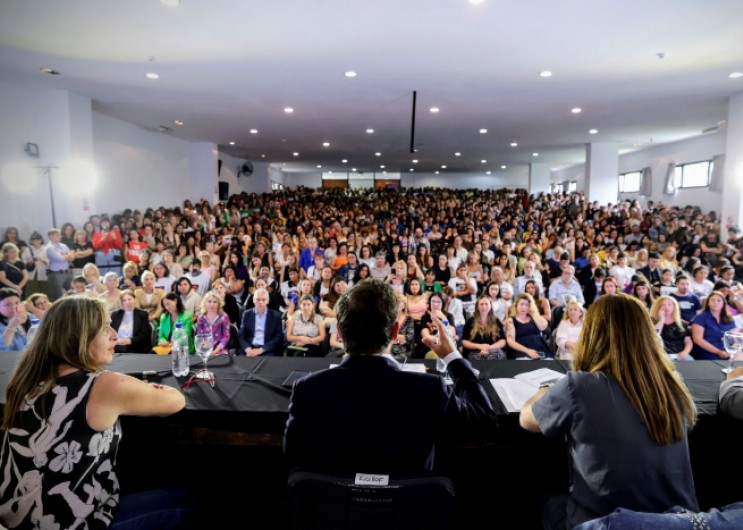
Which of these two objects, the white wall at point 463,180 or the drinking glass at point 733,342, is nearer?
the drinking glass at point 733,342

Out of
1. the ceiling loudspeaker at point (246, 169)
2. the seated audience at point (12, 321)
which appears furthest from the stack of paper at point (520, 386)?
the ceiling loudspeaker at point (246, 169)

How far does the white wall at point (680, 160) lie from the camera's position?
476 inches

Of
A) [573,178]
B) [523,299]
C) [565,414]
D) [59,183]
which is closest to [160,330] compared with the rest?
[523,299]

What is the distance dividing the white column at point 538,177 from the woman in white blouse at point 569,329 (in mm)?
17007

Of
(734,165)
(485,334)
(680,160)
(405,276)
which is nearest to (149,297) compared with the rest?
(405,276)

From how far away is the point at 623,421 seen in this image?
1325mm

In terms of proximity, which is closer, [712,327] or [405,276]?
[712,327]

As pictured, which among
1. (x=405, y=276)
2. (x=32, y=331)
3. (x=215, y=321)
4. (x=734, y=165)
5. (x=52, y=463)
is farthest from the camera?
(x=734, y=165)

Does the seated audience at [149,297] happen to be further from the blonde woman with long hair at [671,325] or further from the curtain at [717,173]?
the curtain at [717,173]

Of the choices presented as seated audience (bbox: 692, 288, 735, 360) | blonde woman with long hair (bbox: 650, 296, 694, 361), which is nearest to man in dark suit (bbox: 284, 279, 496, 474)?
blonde woman with long hair (bbox: 650, 296, 694, 361)

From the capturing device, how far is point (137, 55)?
17.7 ft

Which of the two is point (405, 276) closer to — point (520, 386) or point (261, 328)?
point (261, 328)

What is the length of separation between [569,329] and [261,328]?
288 cm

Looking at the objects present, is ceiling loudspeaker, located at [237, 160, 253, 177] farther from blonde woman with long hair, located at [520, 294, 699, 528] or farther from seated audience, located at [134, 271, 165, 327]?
blonde woman with long hair, located at [520, 294, 699, 528]
